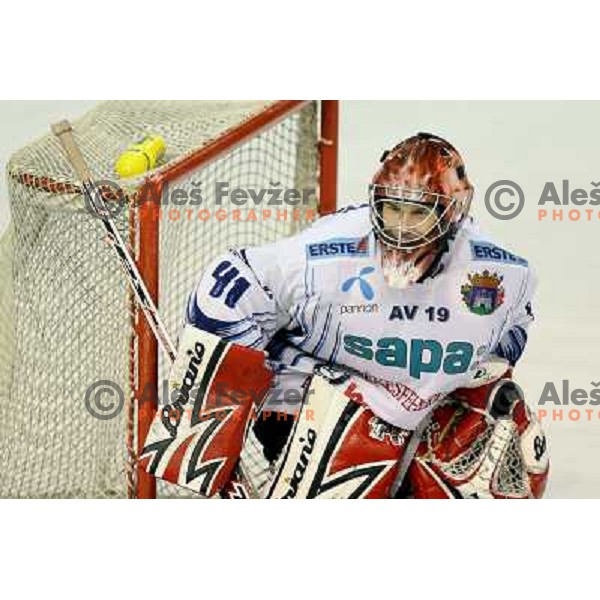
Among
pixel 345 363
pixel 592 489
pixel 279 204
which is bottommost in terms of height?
pixel 592 489

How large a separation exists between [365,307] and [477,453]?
1.15 feet

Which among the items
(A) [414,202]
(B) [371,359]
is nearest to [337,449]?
(B) [371,359]

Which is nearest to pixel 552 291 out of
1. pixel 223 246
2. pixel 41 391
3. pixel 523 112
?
pixel 523 112

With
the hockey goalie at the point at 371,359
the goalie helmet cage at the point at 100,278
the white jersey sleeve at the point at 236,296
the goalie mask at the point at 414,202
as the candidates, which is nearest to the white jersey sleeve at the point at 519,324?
the hockey goalie at the point at 371,359

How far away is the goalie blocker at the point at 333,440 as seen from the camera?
312 cm

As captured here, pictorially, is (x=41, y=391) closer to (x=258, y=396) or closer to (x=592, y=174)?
(x=258, y=396)

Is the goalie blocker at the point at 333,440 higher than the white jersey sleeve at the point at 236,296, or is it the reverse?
the white jersey sleeve at the point at 236,296

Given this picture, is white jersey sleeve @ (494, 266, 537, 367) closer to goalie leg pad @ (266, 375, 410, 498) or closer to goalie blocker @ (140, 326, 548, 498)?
goalie blocker @ (140, 326, 548, 498)

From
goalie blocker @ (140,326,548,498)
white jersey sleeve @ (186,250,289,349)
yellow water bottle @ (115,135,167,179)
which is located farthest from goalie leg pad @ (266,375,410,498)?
yellow water bottle @ (115,135,167,179)

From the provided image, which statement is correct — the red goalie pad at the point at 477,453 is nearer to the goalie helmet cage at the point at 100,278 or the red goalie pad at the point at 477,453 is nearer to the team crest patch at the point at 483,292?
the team crest patch at the point at 483,292

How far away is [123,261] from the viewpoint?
10.2 ft

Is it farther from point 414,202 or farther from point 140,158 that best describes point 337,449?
point 140,158

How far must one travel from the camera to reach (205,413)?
3.13 meters

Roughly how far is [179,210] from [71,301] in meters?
0.24
